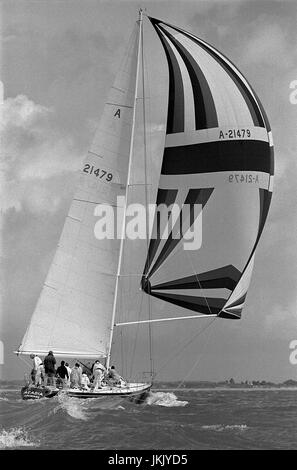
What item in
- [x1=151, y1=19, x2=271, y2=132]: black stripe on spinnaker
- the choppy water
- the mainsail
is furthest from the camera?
[x1=151, y1=19, x2=271, y2=132]: black stripe on spinnaker

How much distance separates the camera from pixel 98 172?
17766 millimetres

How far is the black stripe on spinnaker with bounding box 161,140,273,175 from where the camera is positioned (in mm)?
18125

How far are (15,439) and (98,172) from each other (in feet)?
20.1

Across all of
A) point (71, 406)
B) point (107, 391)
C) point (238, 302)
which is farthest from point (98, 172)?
point (71, 406)

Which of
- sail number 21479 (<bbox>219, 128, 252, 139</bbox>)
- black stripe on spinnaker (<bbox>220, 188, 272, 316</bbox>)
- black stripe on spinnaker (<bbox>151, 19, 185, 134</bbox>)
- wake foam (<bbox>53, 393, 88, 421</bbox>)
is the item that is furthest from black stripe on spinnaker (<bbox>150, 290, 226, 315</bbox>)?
black stripe on spinnaker (<bbox>151, 19, 185, 134</bbox>)

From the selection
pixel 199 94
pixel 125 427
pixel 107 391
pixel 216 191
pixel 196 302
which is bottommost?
pixel 125 427

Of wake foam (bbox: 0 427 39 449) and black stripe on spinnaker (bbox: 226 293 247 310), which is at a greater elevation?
black stripe on spinnaker (bbox: 226 293 247 310)

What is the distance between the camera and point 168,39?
19203 millimetres

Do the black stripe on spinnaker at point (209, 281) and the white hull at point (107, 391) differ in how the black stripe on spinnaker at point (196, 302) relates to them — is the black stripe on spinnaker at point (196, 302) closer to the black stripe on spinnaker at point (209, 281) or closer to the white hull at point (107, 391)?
the black stripe on spinnaker at point (209, 281)

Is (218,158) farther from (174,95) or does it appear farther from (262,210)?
(174,95)

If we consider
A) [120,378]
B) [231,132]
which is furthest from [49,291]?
[231,132]

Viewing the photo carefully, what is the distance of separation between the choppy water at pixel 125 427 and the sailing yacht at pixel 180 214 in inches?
44.2

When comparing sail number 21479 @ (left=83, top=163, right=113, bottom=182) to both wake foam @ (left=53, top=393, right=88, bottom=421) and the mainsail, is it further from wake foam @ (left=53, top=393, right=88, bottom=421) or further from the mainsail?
wake foam @ (left=53, top=393, right=88, bottom=421)
